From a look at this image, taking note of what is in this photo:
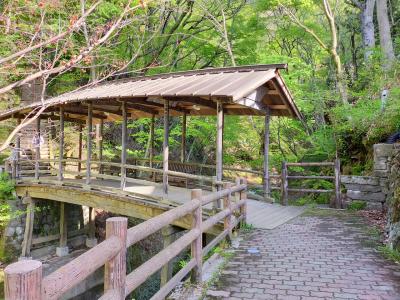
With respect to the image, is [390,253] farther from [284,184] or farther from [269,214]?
[284,184]

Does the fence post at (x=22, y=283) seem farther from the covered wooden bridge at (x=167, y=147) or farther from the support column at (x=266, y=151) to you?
the support column at (x=266, y=151)

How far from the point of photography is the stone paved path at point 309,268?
13.8 ft

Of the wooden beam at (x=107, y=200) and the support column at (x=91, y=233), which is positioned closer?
the wooden beam at (x=107, y=200)

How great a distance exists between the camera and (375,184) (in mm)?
9844

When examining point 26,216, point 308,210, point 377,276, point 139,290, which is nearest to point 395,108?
point 308,210

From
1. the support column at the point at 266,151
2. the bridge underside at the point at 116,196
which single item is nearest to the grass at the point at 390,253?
the bridge underside at the point at 116,196

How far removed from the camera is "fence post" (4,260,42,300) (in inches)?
59.9

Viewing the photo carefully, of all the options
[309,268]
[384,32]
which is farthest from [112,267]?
[384,32]

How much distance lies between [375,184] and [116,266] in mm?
9187

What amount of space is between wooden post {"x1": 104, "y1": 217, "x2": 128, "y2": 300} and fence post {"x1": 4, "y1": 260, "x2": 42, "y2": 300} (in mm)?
868

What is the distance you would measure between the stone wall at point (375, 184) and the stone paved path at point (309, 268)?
2.64 meters

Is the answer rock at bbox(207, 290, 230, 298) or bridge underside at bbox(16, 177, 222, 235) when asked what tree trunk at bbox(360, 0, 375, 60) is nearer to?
bridge underside at bbox(16, 177, 222, 235)

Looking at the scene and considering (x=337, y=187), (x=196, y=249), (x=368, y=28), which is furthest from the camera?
(x=368, y=28)

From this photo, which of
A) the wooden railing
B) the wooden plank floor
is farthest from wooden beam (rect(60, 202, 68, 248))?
the wooden railing
